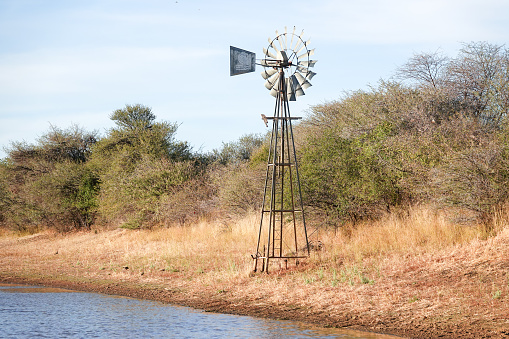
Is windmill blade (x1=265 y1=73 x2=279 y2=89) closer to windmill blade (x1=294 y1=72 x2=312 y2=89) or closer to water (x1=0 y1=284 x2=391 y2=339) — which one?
windmill blade (x1=294 y1=72 x2=312 y2=89)

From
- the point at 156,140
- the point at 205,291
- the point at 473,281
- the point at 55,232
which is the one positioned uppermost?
the point at 156,140

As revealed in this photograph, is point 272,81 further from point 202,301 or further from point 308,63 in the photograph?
point 202,301

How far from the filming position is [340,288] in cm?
1185

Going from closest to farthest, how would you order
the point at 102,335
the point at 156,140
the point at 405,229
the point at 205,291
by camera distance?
the point at 102,335, the point at 205,291, the point at 405,229, the point at 156,140

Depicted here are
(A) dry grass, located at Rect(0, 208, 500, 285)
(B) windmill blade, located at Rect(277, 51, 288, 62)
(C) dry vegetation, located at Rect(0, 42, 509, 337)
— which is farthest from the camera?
(B) windmill blade, located at Rect(277, 51, 288, 62)

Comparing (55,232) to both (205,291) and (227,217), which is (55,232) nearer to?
(227,217)

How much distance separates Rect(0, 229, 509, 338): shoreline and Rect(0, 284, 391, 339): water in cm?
51

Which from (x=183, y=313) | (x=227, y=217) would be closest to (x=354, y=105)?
(x=227, y=217)

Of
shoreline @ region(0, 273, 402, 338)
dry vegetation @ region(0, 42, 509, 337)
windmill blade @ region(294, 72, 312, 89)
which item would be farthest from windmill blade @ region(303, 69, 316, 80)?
shoreline @ region(0, 273, 402, 338)

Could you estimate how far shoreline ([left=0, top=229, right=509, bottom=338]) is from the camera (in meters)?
9.48

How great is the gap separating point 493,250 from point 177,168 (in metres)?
18.5

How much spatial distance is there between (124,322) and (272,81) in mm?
7246

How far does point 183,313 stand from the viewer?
11.4 meters

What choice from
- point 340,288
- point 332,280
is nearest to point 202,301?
point 332,280
